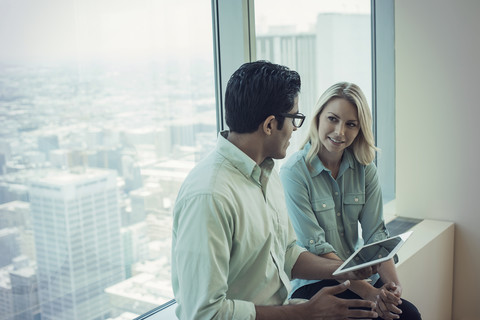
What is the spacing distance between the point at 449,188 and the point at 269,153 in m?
2.19

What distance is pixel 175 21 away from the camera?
6.87 feet

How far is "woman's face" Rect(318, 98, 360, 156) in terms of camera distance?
2191 millimetres

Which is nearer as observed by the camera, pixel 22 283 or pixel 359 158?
pixel 22 283

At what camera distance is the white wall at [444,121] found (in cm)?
329

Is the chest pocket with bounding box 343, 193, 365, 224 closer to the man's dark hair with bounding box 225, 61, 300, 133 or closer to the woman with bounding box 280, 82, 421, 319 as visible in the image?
the woman with bounding box 280, 82, 421, 319

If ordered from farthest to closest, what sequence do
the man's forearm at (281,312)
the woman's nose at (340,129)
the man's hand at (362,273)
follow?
the woman's nose at (340,129), the man's hand at (362,273), the man's forearm at (281,312)

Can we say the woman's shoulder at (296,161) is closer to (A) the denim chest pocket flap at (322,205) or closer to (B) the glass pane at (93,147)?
(A) the denim chest pocket flap at (322,205)

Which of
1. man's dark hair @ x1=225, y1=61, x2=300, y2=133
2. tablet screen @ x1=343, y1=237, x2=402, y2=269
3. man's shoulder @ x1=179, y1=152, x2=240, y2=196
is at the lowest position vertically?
tablet screen @ x1=343, y1=237, x2=402, y2=269

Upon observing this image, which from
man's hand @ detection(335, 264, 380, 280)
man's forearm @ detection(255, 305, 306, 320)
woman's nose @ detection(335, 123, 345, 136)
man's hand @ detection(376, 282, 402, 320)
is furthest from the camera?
woman's nose @ detection(335, 123, 345, 136)

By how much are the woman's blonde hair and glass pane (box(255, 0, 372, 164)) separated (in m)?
0.43

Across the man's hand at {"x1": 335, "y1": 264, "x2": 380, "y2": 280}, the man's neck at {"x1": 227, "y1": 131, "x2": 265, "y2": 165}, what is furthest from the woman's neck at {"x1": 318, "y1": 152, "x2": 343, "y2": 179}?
the man's neck at {"x1": 227, "y1": 131, "x2": 265, "y2": 165}

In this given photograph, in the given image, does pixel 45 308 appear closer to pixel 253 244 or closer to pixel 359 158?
pixel 253 244

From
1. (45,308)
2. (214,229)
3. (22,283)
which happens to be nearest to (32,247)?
(22,283)

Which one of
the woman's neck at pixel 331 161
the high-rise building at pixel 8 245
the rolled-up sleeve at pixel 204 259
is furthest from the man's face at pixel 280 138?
the high-rise building at pixel 8 245
